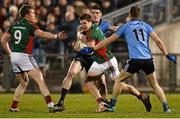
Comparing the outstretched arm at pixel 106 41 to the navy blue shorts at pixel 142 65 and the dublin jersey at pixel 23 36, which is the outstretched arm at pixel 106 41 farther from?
the dublin jersey at pixel 23 36

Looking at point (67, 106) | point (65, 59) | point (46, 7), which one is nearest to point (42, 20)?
point (46, 7)

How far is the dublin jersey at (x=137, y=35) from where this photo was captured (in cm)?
1675

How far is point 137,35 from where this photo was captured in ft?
55.0

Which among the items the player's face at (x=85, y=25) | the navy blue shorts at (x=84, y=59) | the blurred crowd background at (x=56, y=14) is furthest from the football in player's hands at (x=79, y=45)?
the blurred crowd background at (x=56, y=14)

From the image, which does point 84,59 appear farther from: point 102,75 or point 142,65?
point 142,65

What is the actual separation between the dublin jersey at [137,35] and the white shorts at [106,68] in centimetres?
117

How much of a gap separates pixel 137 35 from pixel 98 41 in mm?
1256

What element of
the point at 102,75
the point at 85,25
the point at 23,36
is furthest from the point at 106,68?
the point at 23,36

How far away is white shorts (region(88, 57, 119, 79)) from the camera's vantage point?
58.4 feet

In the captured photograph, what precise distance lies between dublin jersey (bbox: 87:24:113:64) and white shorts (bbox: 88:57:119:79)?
0.09m

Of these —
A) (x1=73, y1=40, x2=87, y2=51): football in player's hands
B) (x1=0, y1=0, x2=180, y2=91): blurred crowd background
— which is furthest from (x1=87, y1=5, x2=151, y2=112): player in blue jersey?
(x1=0, y1=0, x2=180, y2=91): blurred crowd background

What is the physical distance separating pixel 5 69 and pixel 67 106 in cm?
673

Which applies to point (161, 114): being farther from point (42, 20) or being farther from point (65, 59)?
point (42, 20)

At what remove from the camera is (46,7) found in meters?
28.5
